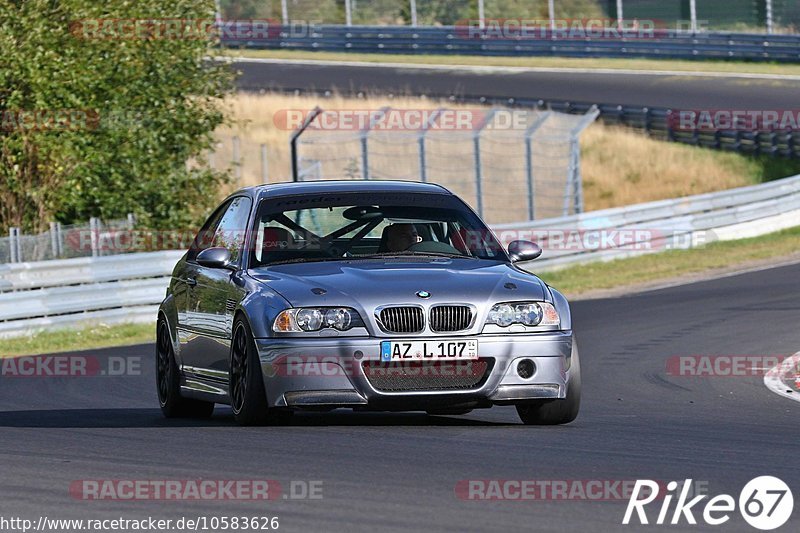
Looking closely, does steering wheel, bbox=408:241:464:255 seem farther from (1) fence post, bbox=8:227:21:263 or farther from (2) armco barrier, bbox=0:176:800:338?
(1) fence post, bbox=8:227:21:263

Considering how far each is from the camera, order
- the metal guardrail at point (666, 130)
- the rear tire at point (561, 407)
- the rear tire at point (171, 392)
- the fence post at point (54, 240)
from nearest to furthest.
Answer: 1. the rear tire at point (561, 407)
2. the rear tire at point (171, 392)
3. the fence post at point (54, 240)
4. the metal guardrail at point (666, 130)

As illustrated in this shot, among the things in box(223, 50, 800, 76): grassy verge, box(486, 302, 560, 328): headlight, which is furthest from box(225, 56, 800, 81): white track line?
box(486, 302, 560, 328): headlight

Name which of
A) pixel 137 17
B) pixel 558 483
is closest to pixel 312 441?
pixel 558 483

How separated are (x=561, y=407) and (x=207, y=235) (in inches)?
122

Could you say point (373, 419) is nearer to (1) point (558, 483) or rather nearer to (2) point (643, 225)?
(1) point (558, 483)

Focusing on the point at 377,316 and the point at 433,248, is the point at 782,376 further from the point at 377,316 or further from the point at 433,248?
the point at 377,316

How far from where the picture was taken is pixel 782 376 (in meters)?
13.5

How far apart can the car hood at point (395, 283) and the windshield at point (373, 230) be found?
1.02ft

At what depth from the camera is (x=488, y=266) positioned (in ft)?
31.6

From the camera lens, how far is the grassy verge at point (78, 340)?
19.6 m

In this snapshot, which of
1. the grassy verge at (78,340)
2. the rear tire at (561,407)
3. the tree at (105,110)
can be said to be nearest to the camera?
the rear tire at (561,407)

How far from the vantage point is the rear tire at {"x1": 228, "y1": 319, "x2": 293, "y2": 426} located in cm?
905

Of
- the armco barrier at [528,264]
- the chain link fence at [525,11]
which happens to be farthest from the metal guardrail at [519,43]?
the armco barrier at [528,264]

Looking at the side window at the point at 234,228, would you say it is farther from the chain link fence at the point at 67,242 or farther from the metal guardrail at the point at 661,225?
the metal guardrail at the point at 661,225
